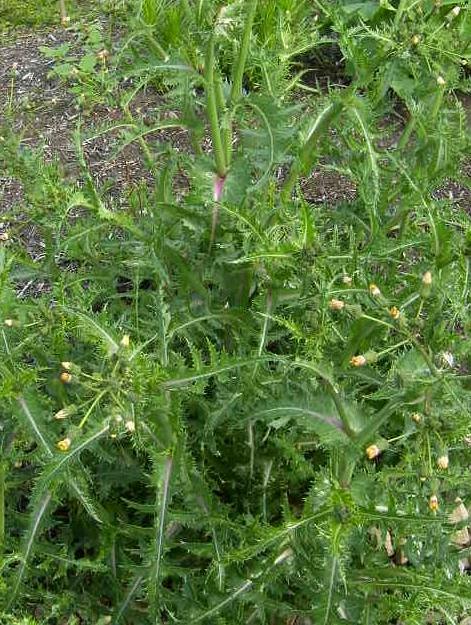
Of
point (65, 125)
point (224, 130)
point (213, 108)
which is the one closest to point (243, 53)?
point (213, 108)

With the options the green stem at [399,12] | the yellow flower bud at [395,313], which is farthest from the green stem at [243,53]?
the yellow flower bud at [395,313]

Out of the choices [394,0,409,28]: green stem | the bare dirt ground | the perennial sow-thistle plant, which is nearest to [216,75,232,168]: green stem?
the perennial sow-thistle plant

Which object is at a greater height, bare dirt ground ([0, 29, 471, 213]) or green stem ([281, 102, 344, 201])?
green stem ([281, 102, 344, 201])

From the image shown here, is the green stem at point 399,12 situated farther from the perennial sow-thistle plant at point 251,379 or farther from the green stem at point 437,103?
the green stem at point 437,103

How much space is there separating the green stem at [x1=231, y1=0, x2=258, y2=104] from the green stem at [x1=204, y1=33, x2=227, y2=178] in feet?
0.23

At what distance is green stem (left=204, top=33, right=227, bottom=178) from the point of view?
226 centimetres

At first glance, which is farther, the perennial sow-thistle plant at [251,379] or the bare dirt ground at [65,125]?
the bare dirt ground at [65,125]

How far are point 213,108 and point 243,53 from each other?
195 mm

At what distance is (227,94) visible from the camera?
2.93 metres

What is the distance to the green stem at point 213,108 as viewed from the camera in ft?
7.40

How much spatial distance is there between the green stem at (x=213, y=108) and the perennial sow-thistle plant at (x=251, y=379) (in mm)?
11

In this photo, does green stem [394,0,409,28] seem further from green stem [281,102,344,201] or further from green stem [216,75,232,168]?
green stem [216,75,232,168]

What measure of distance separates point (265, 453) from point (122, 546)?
24.7 inches

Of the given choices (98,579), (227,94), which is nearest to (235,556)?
(98,579)
